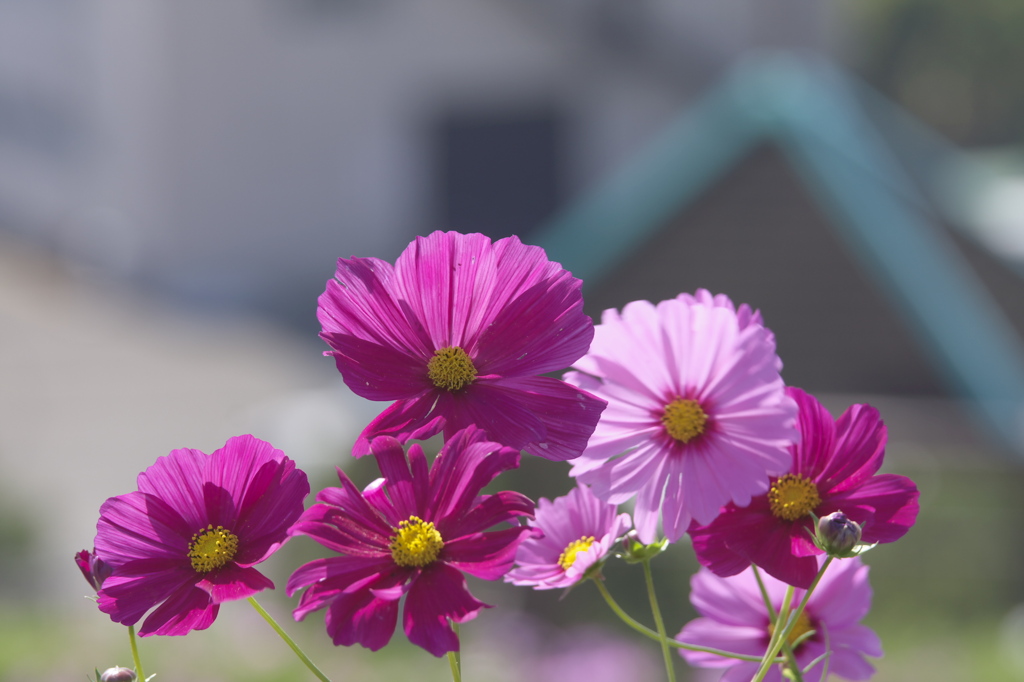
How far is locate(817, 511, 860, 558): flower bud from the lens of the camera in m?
0.38

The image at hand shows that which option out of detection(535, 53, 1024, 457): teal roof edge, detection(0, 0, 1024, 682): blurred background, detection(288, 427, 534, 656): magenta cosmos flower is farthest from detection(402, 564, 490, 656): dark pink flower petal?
detection(535, 53, 1024, 457): teal roof edge

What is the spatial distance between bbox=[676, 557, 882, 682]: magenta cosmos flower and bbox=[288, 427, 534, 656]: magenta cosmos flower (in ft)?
0.49

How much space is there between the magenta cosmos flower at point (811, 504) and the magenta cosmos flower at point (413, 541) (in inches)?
3.4

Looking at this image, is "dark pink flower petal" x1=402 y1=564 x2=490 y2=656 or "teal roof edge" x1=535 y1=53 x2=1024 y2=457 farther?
"teal roof edge" x1=535 y1=53 x2=1024 y2=457

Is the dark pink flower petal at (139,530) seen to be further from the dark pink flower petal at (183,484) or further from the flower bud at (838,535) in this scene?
the flower bud at (838,535)

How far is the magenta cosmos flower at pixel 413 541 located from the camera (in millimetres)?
361

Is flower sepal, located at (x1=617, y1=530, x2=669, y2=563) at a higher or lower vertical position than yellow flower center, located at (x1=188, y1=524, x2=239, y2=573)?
higher

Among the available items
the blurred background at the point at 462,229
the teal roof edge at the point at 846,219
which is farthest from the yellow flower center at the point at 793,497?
the teal roof edge at the point at 846,219

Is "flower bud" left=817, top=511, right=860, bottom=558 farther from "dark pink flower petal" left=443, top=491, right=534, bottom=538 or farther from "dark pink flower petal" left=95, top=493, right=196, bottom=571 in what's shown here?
"dark pink flower petal" left=95, top=493, right=196, bottom=571

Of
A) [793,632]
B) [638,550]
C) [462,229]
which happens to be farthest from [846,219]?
[462,229]

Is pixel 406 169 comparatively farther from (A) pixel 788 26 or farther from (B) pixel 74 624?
(B) pixel 74 624

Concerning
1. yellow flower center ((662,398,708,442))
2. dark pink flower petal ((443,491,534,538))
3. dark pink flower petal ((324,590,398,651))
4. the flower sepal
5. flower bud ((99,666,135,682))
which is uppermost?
yellow flower center ((662,398,708,442))

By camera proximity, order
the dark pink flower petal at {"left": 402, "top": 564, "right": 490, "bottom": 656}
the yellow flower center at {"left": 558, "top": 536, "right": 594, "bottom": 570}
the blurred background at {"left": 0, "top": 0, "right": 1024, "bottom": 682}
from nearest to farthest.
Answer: the dark pink flower petal at {"left": 402, "top": 564, "right": 490, "bottom": 656} < the yellow flower center at {"left": 558, "top": 536, "right": 594, "bottom": 570} < the blurred background at {"left": 0, "top": 0, "right": 1024, "bottom": 682}

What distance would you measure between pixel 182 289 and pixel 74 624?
933cm
